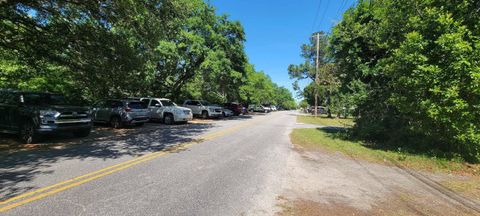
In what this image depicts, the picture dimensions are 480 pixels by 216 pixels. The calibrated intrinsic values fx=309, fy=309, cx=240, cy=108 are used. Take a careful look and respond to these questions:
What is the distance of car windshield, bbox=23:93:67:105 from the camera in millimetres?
11320

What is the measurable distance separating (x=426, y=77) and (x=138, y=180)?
929cm

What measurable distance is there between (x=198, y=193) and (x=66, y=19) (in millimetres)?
11289

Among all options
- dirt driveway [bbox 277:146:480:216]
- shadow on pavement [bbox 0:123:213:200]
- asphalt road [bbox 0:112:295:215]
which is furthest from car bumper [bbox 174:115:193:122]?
dirt driveway [bbox 277:146:480:216]

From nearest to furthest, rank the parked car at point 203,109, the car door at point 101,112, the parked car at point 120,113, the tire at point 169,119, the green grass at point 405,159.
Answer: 1. the green grass at point 405,159
2. the parked car at point 120,113
3. the car door at point 101,112
4. the tire at point 169,119
5. the parked car at point 203,109

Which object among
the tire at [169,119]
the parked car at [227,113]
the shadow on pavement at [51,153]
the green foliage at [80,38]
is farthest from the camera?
the parked car at [227,113]

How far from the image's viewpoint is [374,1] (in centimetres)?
1555

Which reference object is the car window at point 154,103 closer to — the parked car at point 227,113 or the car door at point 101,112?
the car door at point 101,112

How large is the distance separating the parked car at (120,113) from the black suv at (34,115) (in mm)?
4825

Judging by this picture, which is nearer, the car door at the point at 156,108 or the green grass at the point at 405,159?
the green grass at the point at 405,159

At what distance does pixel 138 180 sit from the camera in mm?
6309

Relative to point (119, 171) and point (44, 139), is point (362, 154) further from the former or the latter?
point (44, 139)

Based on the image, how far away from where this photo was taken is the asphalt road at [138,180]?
479 centimetres

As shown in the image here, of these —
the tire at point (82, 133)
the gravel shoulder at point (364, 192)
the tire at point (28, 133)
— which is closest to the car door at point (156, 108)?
the tire at point (82, 133)

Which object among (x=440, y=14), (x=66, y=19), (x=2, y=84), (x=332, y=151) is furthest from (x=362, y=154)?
(x=2, y=84)
